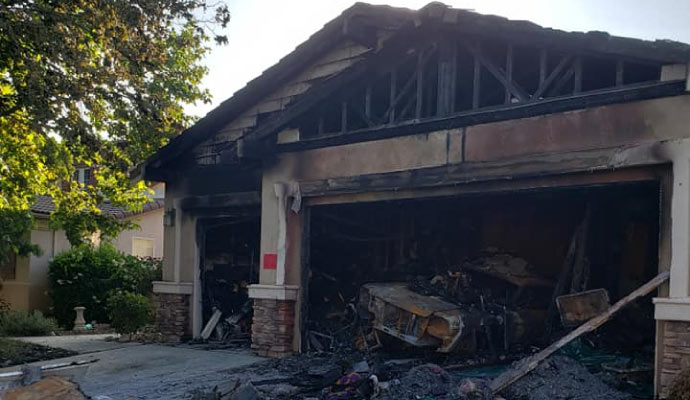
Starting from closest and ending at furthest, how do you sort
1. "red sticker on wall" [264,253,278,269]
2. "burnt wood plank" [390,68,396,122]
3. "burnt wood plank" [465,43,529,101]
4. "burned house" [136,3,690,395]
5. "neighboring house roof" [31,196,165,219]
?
1. "burned house" [136,3,690,395]
2. "burnt wood plank" [465,43,529,101]
3. "burnt wood plank" [390,68,396,122]
4. "red sticker on wall" [264,253,278,269]
5. "neighboring house roof" [31,196,165,219]

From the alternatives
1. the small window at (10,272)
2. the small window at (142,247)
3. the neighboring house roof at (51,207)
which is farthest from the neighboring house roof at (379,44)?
the small window at (142,247)

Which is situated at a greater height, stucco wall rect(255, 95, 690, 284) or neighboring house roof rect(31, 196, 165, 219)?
stucco wall rect(255, 95, 690, 284)

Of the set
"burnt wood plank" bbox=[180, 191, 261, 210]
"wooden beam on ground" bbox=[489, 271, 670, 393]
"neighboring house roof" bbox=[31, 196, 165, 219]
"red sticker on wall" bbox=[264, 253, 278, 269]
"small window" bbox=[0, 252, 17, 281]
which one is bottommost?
"small window" bbox=[0, 252, 17, 281]

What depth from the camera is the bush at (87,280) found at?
20.4 metres

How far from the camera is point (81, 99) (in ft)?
37.9

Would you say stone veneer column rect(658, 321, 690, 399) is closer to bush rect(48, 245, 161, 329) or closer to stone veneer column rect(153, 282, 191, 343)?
stone veneer column rect(153, 282, 191, 343)

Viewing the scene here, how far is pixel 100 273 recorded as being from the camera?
2084 centimetres

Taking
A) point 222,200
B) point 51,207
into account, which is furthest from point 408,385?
point 51,207

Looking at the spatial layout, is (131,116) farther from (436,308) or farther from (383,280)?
(436,308)

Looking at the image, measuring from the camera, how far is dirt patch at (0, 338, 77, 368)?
480 inches

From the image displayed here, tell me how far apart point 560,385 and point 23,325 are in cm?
1412

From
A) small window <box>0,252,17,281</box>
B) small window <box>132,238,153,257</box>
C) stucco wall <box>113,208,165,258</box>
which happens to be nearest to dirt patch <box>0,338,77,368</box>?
small window <box>0,252,17,281</box>

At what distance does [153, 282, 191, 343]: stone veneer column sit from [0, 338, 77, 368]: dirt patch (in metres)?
1.83

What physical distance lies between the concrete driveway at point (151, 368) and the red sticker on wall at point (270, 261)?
5.09 ft
